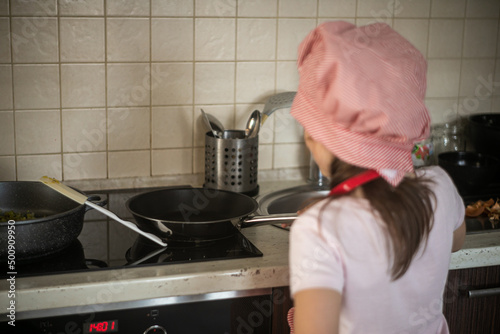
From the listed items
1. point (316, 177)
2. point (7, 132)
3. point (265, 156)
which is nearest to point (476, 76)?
point (316, 177)

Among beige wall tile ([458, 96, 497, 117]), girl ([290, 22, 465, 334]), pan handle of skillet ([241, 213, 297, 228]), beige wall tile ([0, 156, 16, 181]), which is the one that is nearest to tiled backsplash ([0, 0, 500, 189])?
beige wall tile ([0, 156, 16, 181])

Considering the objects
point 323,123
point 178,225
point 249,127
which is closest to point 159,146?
point 249,127

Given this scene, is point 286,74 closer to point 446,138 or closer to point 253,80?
point 253,80

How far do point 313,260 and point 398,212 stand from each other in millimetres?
150

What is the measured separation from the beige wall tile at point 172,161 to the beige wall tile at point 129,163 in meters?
0.02

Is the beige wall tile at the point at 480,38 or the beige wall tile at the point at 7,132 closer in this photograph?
the beige wall tile at the point at 7,132

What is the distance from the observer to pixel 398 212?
871mm

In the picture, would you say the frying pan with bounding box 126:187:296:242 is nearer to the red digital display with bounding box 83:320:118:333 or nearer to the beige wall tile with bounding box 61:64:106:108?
the red digital display with bounding box 83:320:118:333

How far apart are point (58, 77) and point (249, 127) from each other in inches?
21.3

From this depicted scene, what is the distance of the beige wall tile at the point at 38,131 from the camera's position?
5.22 feet

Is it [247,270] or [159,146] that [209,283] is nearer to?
[247,270]

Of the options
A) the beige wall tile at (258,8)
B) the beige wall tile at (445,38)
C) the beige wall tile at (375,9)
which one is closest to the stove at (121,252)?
the beige wall tile at (258,8)

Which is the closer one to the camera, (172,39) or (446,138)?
(172,39)

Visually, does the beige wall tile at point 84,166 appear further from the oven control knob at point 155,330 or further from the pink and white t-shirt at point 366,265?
the pink and white t-shirt at point 366,265
